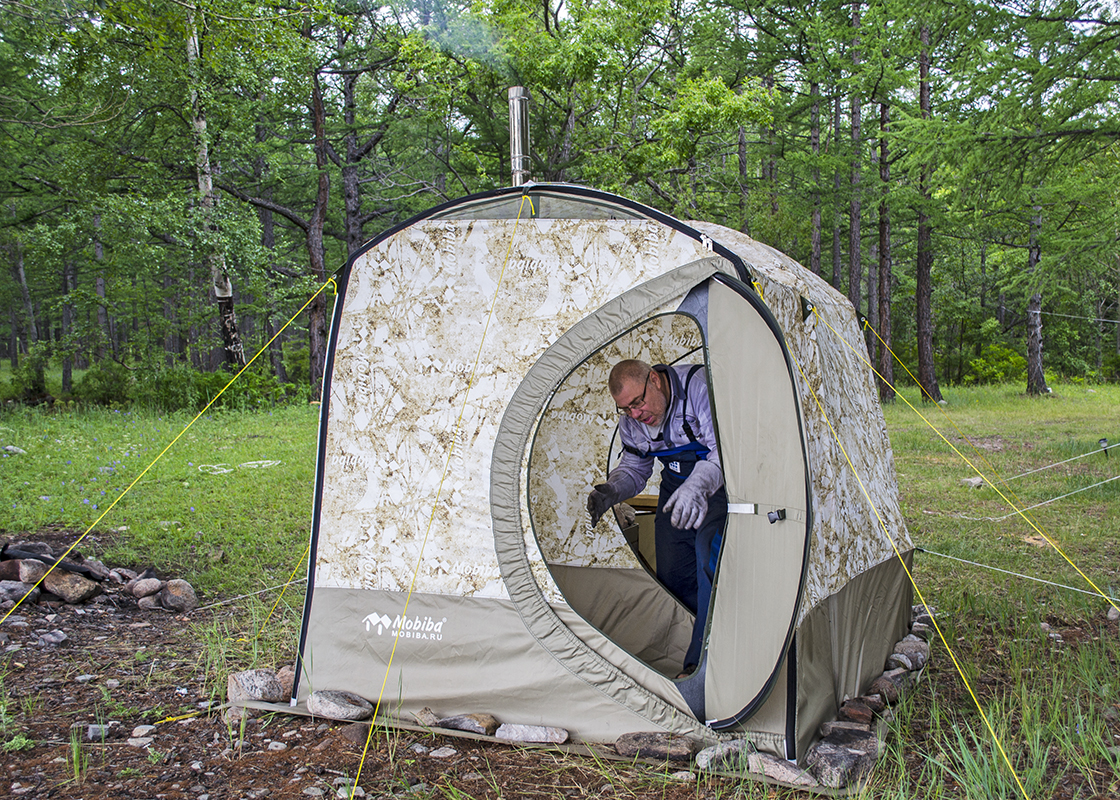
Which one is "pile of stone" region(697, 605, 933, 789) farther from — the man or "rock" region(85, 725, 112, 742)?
"rock" region(85, 725, 112, 742)

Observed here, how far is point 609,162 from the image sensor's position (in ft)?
41.5

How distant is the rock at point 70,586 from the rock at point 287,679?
1582mm

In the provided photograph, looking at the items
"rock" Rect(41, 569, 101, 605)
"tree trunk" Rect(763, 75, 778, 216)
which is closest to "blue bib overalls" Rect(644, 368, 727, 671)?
"rock" Rect(41, 569, 101, 605)

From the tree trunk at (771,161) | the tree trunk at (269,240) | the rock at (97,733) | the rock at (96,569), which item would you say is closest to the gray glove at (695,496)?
the rock at (97,733)

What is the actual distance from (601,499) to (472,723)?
4.02 ft

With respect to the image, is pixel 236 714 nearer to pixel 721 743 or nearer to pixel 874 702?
pixel 721 743

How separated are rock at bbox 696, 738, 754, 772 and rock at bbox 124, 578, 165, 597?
3282 mm

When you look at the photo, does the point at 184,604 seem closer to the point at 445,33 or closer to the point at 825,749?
the point at 825,749

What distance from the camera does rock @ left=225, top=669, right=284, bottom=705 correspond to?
322cm

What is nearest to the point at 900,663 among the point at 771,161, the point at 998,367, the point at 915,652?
the point at 915,652

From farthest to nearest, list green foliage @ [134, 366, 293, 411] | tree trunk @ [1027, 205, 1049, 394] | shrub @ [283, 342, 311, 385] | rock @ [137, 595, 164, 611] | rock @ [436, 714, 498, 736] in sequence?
shrub @ [283, 342, 311, 385]
tree trunk @ [1027, 205, 1049, 394]
green foliage @ [134, 366, 293, 411]
rock @ [137, 595, 164, 611]
rock @ [436, 714, 498, 736]

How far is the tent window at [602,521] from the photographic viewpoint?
167 inches

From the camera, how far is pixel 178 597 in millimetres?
4367

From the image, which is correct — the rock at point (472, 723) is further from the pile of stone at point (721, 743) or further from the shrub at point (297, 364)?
the shrub at point (297, 364)
